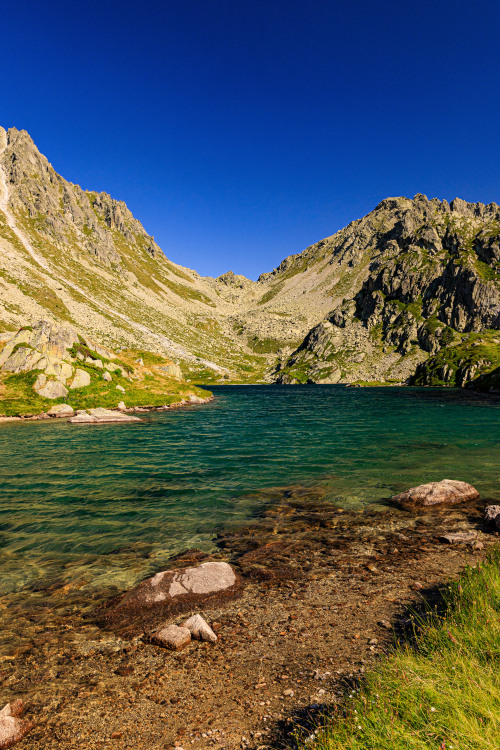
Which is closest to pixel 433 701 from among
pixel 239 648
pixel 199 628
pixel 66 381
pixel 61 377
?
pixel 239 648

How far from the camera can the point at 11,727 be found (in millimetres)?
Result: 5895

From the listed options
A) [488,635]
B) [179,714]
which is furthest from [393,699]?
[179,714]

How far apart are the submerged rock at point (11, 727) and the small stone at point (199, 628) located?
11.4 ft

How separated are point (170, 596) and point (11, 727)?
4.70 metres

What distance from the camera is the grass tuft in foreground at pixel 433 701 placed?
398cm

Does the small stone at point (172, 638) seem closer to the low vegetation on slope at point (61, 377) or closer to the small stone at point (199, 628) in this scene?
the small stone at point (199, 628)

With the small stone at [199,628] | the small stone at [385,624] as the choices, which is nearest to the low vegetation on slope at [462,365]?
the small stone at [385,624]

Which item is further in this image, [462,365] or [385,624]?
[462,365]

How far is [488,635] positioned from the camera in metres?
6.09

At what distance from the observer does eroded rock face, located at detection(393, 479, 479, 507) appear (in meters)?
17.8

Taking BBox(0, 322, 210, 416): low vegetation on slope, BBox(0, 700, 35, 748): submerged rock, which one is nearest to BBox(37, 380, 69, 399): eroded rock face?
BBox(0, 322, 210, 416): low vegetation on slope

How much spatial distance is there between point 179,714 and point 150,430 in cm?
4071

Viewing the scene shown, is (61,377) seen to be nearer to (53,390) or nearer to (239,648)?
(53,390)

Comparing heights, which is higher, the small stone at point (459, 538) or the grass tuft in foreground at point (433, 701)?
the grass tuft in foreground at point (433, 701)
